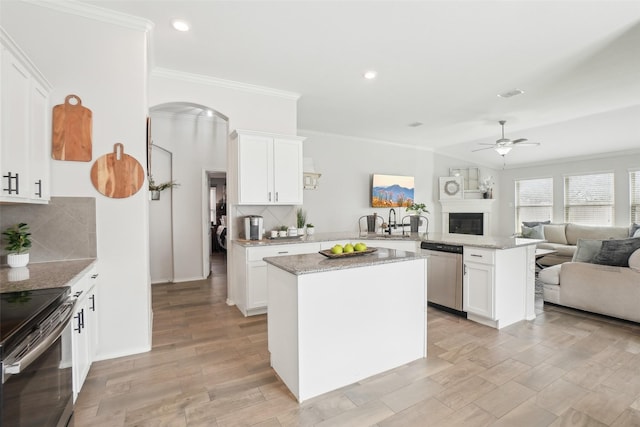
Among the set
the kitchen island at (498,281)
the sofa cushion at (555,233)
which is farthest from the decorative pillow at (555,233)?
Answer: the kitchen island at (498,281)

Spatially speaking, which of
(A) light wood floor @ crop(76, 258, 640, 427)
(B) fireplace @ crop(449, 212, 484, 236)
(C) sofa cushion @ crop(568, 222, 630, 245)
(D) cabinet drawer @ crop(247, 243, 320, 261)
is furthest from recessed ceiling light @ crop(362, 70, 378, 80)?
(C) sofa cushion @ crop(568, 222, 630, 245)

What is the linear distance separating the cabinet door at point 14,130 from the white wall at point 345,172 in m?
4.67

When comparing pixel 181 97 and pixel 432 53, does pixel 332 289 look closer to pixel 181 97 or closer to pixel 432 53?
pixel 432 53

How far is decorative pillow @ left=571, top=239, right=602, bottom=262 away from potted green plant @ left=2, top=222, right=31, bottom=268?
5704mm

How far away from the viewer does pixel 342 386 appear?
7.09 ft

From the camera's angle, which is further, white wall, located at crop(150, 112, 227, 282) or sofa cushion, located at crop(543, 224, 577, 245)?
sofa cushion, located at crop(543, 224, 577, 245)

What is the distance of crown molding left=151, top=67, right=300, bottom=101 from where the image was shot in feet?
11.5

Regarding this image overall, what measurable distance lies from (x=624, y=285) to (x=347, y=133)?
502 centimetres

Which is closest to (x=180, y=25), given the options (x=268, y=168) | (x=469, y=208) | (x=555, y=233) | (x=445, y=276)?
(x=268, y=168)

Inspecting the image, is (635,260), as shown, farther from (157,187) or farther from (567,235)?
(157,187)

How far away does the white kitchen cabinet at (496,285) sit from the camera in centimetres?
320

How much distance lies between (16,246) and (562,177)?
1025cm

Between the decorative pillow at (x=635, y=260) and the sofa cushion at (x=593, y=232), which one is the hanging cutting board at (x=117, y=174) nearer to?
the decorative pillow at (x=635, y=260)

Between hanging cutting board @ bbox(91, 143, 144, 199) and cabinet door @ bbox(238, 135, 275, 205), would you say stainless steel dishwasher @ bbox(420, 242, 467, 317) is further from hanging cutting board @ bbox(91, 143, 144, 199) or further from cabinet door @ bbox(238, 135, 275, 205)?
hanging cutting board @ bbox(91, 143, 144, 199)
